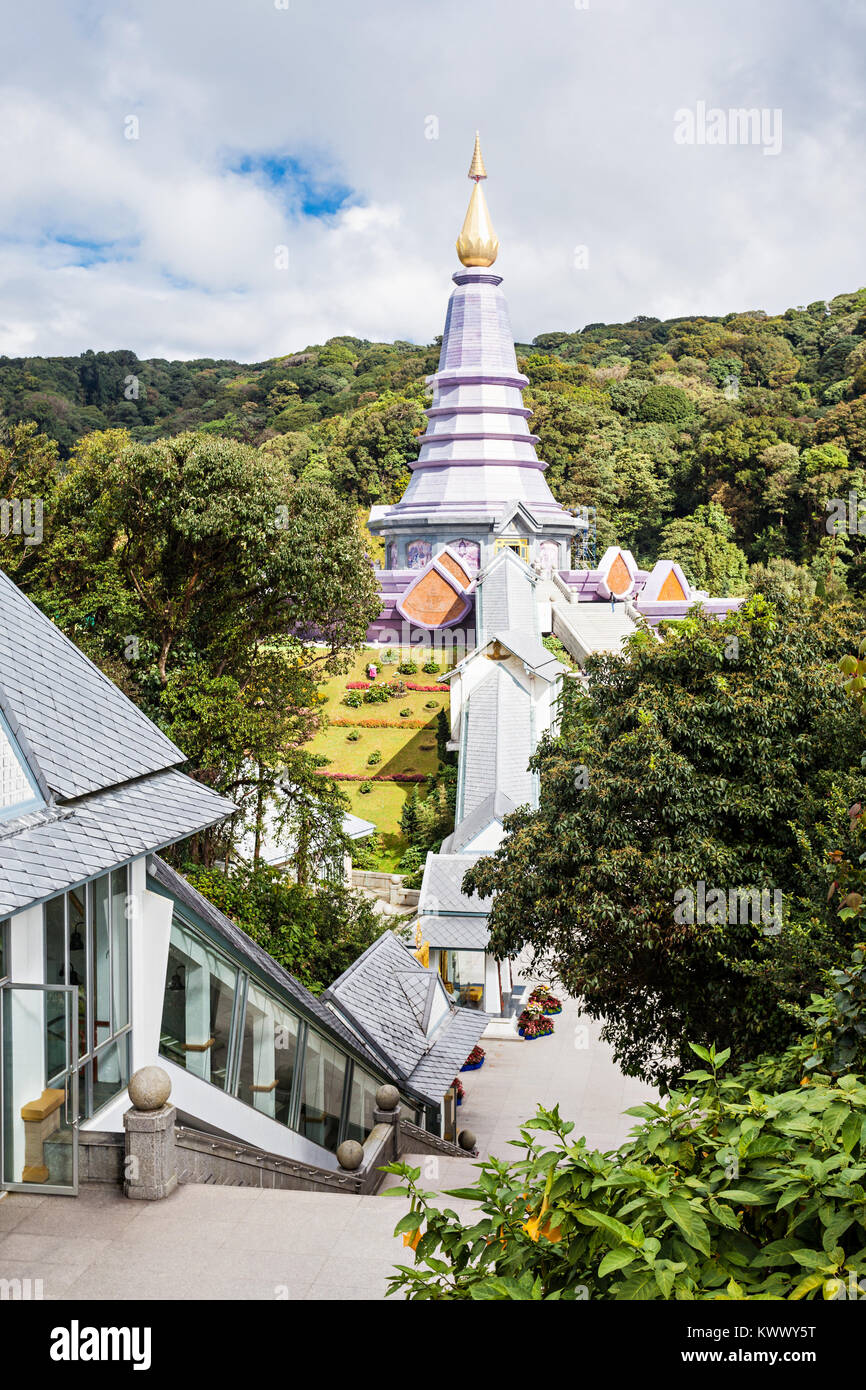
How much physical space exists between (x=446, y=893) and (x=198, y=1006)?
10.9m

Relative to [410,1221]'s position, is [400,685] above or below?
above

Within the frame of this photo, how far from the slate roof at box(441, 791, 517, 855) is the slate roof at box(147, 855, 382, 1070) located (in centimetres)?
918

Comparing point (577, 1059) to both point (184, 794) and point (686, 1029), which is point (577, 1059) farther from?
point (184, 794)

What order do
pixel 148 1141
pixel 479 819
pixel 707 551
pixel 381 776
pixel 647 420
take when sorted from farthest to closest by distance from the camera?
pixel 647 420 < pixel 707 551 < pixel 381 776 < pixel 479 819 < pixel 148 1141

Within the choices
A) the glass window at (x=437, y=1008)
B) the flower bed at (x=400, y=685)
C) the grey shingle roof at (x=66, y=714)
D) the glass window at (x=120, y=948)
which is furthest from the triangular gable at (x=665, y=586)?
the glass window at (x=120, y=948)

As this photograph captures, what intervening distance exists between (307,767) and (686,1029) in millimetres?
8622

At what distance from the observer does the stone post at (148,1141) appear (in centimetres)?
728

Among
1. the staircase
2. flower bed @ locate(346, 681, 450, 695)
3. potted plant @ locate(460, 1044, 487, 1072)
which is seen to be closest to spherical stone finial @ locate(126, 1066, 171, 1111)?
potted plant @ locate(460, 1044, 487, 1072)

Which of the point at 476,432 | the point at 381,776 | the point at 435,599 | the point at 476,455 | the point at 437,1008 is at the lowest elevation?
the point at 437,1008

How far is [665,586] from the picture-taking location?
40625mm

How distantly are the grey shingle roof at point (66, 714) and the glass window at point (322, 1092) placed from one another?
13.4ft

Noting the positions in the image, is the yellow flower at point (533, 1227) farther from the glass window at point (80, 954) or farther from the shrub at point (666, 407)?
the shrub at point (666, 407)

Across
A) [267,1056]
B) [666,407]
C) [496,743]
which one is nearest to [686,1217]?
[267,1056]

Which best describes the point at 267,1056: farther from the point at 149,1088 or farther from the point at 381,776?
the point at 381,776
